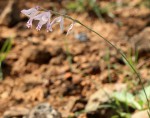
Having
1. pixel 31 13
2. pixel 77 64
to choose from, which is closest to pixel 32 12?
pixel 31 13

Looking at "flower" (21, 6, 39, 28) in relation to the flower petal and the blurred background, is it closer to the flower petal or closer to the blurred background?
the flower petal

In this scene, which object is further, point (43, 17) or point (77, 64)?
point (77, 64)

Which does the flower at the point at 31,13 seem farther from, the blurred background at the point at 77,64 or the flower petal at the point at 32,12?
the blurred background at the point at 77,64

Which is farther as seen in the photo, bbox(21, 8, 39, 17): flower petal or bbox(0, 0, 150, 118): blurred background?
bbox(0, 0, 150, 118): blurred background

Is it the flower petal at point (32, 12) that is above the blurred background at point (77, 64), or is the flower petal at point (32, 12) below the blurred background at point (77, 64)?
below

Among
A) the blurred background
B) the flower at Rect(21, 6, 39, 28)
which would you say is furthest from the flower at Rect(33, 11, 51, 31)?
the blurred background

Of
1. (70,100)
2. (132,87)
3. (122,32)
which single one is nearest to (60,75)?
(70,100)

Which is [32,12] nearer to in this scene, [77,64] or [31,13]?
[31,13]

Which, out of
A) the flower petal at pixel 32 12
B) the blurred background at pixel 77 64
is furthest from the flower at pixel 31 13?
the blurred background at pixel 77 64
